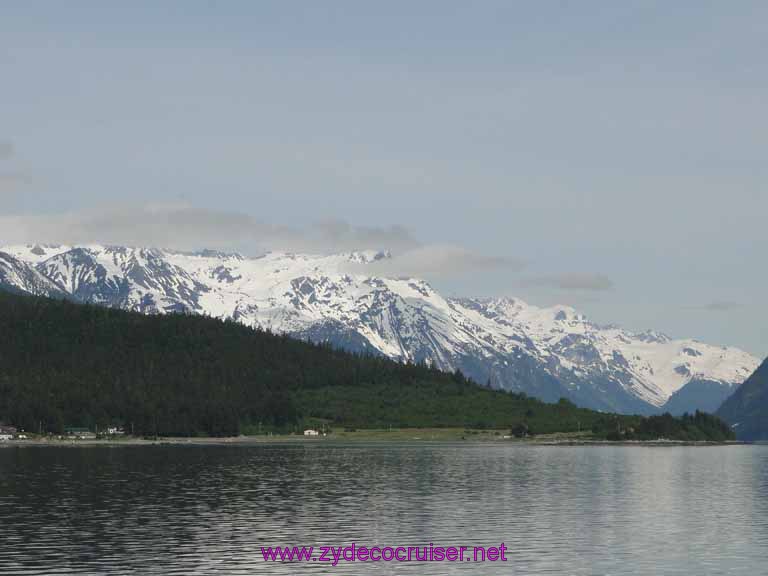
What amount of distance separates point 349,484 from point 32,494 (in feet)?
168

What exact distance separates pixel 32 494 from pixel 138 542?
53.9m

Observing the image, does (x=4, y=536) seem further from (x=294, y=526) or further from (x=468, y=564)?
(x=468, y=564)

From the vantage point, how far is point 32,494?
158 meters

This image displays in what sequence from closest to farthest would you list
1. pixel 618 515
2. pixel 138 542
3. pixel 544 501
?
pixel 138 542
pixel 618 515
pixel 544 501

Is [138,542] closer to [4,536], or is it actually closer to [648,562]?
[4,536]

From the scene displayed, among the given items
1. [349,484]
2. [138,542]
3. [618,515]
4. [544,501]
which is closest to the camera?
[138,542]

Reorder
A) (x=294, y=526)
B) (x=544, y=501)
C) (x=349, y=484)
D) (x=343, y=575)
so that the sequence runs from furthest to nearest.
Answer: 1. (x=349, y=484)
2. (x=544, y=501)
3. (x=294, y=526)
4. (x=343, y=575)

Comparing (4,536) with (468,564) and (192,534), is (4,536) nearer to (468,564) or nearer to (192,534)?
(192,534)

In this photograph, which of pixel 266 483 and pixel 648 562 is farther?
pixel 266 483

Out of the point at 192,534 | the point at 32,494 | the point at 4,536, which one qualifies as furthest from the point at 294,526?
the point at 32,494

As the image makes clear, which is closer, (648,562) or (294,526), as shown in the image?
(648,562)

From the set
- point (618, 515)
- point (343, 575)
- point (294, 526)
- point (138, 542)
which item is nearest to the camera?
point (343, 575)

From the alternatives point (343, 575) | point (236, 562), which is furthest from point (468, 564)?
point (236, 562)

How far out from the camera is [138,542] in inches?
4333
